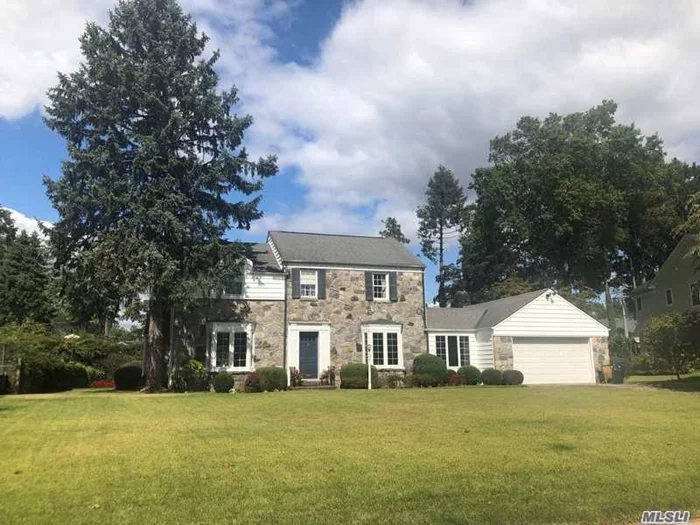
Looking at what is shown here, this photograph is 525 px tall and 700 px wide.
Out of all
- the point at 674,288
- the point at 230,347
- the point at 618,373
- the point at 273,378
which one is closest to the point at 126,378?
the point at 230,347

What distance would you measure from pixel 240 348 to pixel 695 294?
30875mm

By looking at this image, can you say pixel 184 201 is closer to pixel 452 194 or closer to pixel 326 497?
pixel 326 497

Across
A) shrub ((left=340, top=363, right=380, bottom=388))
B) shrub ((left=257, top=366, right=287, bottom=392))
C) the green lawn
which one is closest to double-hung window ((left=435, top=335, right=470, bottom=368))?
shrub ((left=340, top=363, right=380, bottom=388))

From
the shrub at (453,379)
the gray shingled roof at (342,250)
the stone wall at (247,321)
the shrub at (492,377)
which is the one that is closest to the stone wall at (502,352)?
the shrub at (492,377)

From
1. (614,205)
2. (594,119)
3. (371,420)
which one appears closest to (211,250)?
(371,420)

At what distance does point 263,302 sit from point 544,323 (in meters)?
13.6

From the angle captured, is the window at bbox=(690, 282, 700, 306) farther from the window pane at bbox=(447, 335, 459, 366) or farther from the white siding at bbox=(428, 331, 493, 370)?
the window pane at bbox=(447, 335, 459, 366)

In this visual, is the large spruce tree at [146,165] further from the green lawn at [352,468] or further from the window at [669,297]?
the window at [669,297]

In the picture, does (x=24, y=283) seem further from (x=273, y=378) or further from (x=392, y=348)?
(x=392, y=348)

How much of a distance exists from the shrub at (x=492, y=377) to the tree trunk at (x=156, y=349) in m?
14.2

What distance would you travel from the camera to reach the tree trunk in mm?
23484

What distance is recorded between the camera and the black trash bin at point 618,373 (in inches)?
1062

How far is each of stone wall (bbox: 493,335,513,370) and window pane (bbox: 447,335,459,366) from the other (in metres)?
2.04

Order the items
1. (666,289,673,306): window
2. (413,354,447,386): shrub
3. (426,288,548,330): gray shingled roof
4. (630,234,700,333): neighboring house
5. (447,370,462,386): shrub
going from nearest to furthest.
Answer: (413,354,447,386): shrub < (447,370,462,386): shrub < (426,288,548,330): gray shingled roof < (630,234,700,333): neighboring house < (666,289,673,306): window
